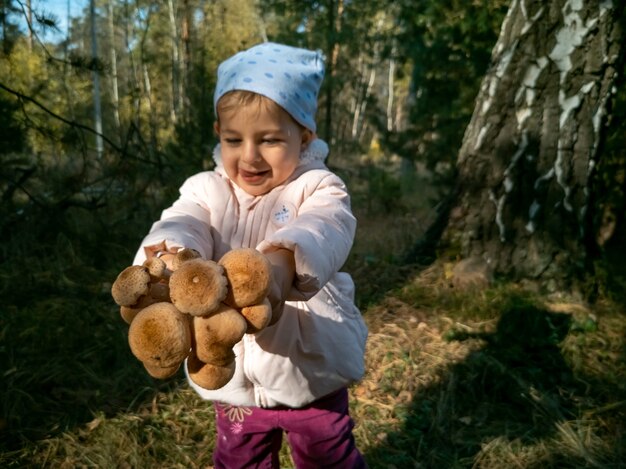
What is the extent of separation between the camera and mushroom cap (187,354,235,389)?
769 millimetres

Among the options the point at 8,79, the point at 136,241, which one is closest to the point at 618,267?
the point at 136,241

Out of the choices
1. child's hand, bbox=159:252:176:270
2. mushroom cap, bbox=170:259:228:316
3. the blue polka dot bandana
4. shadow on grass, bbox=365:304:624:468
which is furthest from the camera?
shadow on grass, bbox=365:304:624:468

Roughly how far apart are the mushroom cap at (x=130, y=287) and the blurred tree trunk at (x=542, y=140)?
9.67 ft

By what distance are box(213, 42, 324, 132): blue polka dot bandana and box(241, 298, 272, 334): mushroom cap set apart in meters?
0.69

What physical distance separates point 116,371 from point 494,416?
2027 millimetres

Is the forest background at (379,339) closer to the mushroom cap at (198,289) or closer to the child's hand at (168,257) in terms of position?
the child's hand at (168,257)

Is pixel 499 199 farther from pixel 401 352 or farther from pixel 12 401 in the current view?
pixel 12 401

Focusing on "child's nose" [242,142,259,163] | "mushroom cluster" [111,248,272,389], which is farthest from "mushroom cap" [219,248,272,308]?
"child's nose" [242,142,259,163]

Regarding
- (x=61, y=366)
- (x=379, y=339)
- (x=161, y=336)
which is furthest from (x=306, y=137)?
(x=61, y=366)

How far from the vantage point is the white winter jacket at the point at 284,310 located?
1287 millimetres

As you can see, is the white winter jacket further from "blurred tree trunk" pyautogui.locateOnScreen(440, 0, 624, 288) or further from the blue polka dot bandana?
"blurred tree trunk" pyautogui.locateOnScreen(440, 0, 624, 288)

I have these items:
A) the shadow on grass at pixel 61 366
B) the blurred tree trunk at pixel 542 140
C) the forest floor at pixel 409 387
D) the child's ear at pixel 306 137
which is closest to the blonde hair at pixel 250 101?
the child's ear at pixel 306 137

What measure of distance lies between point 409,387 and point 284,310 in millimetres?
1582

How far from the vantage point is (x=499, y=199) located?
3281mm
